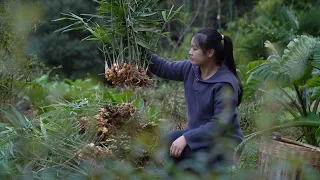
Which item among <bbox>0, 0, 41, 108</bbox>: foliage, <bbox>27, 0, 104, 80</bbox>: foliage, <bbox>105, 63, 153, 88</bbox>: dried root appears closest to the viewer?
<bbox>105, 63, 153, 88</bbox>: dried root

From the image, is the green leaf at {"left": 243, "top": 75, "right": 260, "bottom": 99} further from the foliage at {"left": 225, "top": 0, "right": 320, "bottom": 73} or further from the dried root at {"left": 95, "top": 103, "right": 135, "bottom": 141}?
the foliage at {"left": 225, "top": 0, "right": 320, "bottom": 73}

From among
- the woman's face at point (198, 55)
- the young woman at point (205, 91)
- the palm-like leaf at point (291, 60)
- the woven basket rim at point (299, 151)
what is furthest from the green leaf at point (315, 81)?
the woman's face at point (198, 55)

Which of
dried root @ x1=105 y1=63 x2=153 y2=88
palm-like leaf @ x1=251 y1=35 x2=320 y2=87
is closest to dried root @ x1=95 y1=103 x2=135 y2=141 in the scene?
dried root @ x1=105 y1=63 x2=153 y2=88

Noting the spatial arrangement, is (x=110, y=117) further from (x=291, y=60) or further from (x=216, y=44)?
(x=291, y=60)

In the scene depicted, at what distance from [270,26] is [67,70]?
571 centimetres

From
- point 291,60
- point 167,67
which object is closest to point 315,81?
point 291,60

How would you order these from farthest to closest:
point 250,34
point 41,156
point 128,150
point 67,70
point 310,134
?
1. point 67,70
2. point 250,34
3. point 310,134
4. point 41,156
5. point 128,150

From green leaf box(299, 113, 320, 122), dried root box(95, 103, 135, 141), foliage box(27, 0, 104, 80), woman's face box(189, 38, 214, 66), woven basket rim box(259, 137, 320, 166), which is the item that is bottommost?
foliage box(27, 0, 104, 80)

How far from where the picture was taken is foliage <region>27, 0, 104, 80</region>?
11530 mm

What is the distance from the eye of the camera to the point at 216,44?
3.32 metres

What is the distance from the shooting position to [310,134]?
3.71 m

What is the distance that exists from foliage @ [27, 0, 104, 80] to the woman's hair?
27.0ft

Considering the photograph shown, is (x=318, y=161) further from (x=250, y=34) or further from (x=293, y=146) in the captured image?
(x=250, y=34)

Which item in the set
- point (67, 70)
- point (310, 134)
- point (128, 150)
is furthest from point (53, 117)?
point (67, 70)
